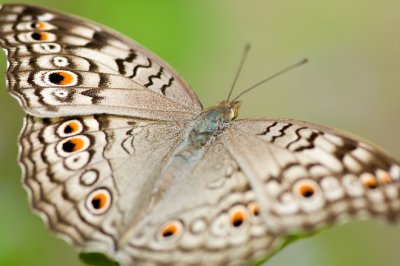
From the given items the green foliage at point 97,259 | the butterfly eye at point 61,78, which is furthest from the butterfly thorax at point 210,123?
the green foliage at point 97,259

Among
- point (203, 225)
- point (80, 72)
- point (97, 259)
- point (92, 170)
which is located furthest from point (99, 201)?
point (80, 72)

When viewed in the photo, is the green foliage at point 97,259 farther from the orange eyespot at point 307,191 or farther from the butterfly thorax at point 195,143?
the orange eyespot at point 307,191

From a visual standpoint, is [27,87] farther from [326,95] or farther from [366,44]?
[366,44]

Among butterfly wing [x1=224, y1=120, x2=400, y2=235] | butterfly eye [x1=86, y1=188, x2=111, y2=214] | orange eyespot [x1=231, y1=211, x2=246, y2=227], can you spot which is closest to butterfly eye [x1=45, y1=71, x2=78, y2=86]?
butterfly eye [x1=86, y1=188, x2=111, y2=214]

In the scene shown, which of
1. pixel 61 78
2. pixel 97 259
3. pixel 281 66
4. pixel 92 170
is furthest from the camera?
pixel 281 66

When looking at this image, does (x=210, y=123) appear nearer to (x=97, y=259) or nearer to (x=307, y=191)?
(x=307, y=191)

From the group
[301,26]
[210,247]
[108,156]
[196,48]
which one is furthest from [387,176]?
[301,26]
